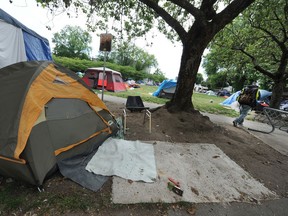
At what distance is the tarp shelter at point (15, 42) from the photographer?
4289mm

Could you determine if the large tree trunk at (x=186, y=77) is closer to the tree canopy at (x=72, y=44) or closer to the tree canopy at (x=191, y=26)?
the tree canopy at (x=191, y=26)

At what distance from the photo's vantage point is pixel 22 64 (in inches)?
99.3

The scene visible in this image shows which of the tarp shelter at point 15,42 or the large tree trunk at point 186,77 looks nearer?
the tarp shelter at point 15,42

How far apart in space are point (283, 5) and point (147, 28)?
5129 millimetres

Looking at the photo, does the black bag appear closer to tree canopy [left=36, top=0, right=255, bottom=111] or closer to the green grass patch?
tree canopy [left=36, top=0, right=255, bottom=111]

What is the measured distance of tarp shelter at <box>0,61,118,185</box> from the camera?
6.32ft

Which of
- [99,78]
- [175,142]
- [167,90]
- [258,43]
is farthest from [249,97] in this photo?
[99,78]

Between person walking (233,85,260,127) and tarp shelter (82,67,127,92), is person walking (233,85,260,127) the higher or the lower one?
the higher one

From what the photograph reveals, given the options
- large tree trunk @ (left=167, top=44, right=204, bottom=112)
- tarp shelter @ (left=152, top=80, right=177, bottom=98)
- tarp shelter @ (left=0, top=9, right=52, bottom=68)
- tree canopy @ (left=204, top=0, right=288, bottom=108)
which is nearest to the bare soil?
large tree trunk @ (left=167, top=44, right=204, bottom=112)

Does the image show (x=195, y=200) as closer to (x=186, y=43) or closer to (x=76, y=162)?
(x=76, y=162)

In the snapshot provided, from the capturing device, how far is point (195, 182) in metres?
2.53

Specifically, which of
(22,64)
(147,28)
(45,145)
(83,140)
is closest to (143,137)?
(83,140)

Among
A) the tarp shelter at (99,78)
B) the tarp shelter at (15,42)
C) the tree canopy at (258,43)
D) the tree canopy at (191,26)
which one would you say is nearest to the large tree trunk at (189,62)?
the tree canopy at (191,26)

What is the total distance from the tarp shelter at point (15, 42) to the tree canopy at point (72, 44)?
38753mm
